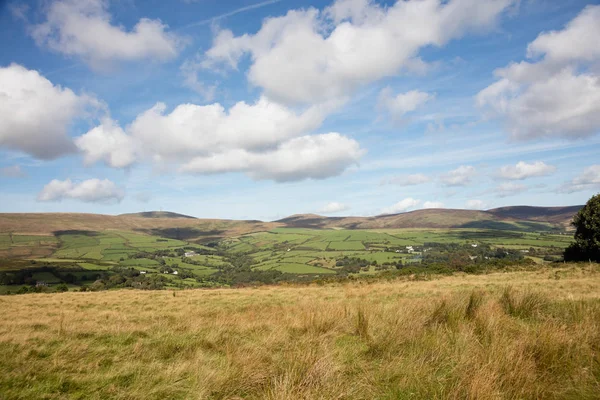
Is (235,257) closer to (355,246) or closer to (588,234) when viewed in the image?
(355,246)

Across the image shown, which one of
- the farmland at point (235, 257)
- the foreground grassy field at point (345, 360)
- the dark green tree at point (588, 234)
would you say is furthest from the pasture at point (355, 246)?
the foreground grassy field at point (345, 360)

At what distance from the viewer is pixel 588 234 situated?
3528cm

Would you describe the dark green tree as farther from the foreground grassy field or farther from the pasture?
the foreground grassy field

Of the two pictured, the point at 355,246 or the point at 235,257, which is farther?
the point at 235,257

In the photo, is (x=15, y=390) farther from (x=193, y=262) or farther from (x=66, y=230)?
(x=66, y=230)

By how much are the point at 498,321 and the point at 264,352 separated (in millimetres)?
4009

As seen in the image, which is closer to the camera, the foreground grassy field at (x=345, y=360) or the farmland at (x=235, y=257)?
the foreground grassy field at (x=345, y=360)

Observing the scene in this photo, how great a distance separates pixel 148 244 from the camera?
462 feet

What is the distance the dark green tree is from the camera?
33.8 meters

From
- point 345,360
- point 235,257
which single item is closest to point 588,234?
point 345,360

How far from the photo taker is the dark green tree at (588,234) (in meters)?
33.8

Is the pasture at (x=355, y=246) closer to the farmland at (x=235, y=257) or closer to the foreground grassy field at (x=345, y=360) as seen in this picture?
the farmland at (x=235, y=257)

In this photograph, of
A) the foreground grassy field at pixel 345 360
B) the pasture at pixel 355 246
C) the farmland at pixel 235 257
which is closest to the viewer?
the foreground grassy field at pixel 345 360

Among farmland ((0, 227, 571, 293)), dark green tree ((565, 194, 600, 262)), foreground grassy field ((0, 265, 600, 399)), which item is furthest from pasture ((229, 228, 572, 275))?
foreground grassy field ((0, 265, 600, 399))
